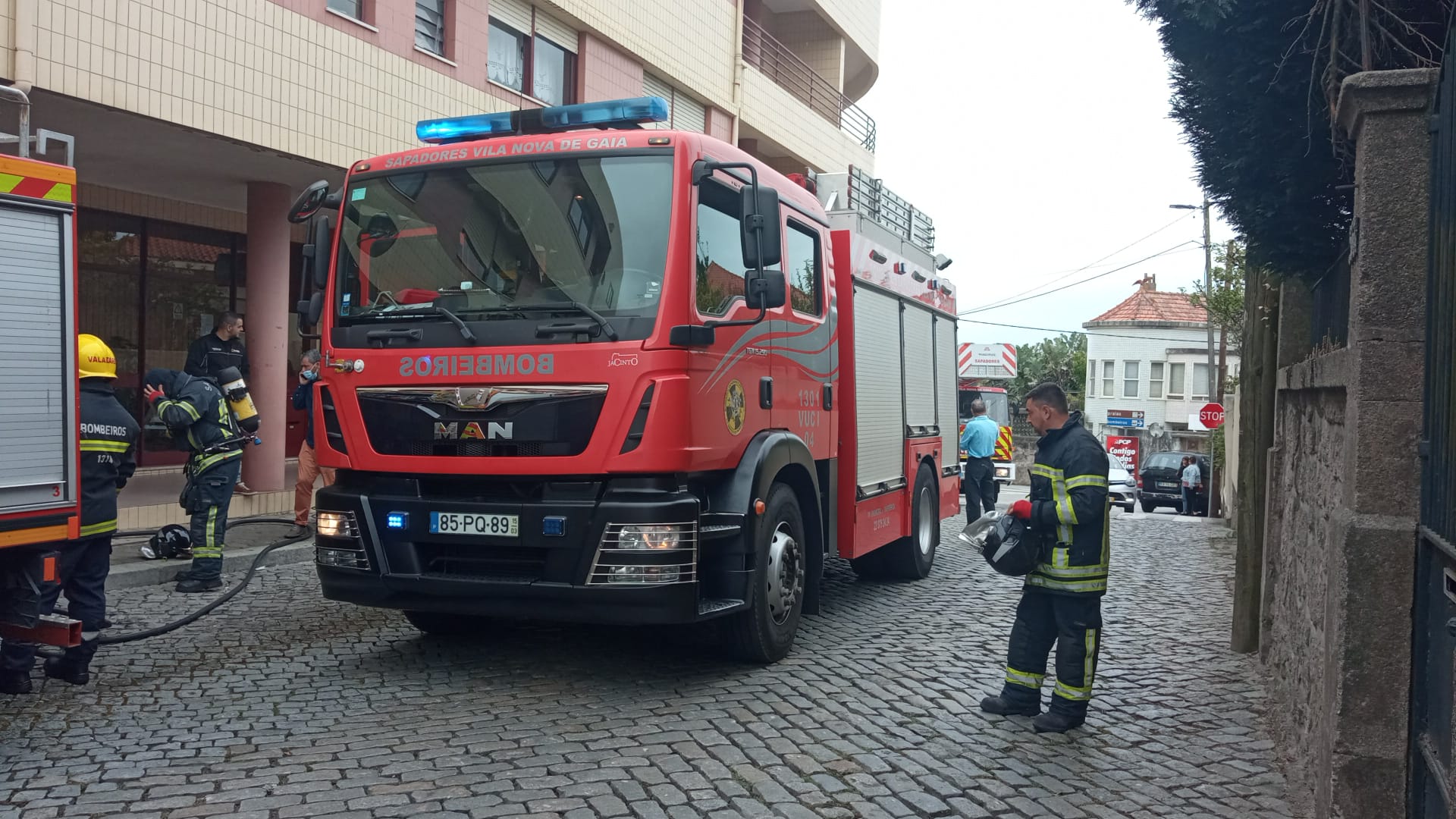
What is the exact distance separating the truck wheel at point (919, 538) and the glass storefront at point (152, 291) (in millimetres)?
6407

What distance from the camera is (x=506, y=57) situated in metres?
14.6

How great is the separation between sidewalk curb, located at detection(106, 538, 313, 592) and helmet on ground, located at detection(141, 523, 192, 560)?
7cm

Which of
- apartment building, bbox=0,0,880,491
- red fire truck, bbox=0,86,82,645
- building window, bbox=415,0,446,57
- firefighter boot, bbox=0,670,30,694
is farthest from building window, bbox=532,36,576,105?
firefighter boot, bbox=0,670,30,694

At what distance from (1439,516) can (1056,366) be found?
6499 centimetres

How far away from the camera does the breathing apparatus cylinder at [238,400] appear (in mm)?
8250

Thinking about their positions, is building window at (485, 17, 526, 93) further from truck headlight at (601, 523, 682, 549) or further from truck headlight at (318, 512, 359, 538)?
truck headlight at (601, 523, 682, 549)

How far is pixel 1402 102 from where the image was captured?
3648mm

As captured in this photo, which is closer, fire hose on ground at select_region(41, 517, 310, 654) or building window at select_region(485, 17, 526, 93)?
fire hose on ground at select_region(41, 517, 310, 654)

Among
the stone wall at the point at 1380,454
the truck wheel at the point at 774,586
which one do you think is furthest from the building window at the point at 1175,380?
the stone wall at the point at 1380,454

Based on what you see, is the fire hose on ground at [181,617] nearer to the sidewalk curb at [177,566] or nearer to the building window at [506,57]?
the sidewalk curb at [177,566]

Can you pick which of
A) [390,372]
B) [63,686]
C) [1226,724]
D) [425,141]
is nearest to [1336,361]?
[1226,724]

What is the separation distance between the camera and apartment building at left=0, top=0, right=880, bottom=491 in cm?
952

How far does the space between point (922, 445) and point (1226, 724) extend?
4.42 m

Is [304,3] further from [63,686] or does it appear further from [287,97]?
[63,686]
